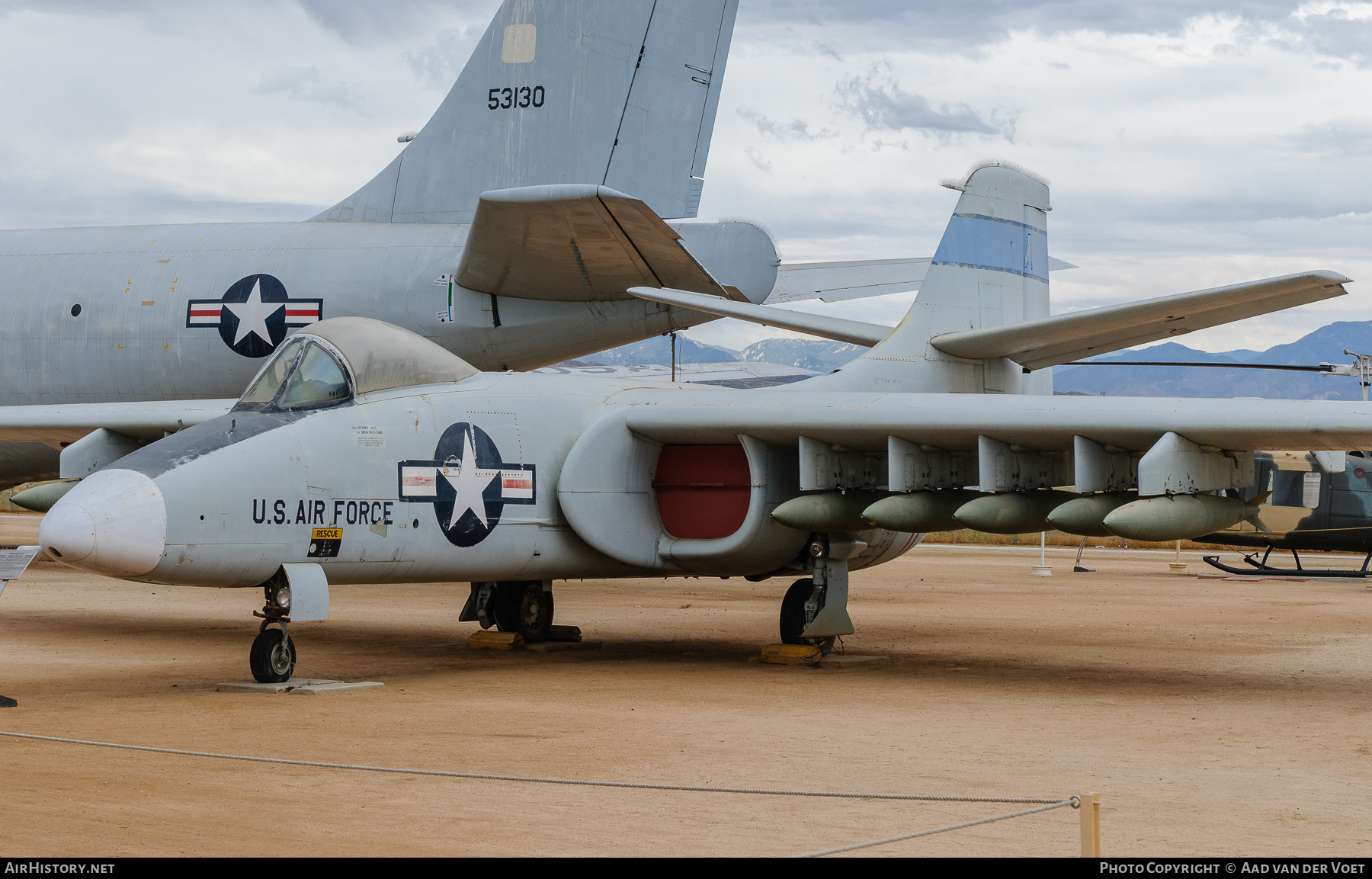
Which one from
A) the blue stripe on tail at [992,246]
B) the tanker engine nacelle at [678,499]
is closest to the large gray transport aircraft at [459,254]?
the blue stripe on tail at [992,246]

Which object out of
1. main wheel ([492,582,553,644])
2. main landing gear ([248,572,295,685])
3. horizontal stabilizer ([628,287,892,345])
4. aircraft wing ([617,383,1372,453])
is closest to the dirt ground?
main landing gear ([248,572,295,685])

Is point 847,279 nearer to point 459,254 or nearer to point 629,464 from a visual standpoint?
point 459,254

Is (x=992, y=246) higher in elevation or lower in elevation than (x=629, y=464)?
higher

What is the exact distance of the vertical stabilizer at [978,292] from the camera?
44.5 ft

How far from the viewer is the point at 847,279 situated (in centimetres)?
1928

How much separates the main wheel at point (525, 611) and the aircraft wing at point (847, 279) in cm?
695

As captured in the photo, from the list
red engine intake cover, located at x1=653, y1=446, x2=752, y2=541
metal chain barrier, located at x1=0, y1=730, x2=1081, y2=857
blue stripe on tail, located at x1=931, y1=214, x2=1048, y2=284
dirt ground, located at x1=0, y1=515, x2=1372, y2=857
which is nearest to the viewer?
metal chain barrier, located at x1=0, y1=730, x2=1081, y2=857

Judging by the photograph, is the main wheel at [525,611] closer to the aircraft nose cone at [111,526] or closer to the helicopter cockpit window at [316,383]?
the helicopter cockpit window at [316,383]

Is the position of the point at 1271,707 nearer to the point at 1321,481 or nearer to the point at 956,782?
the point at 956,782

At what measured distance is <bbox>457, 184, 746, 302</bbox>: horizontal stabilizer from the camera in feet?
43.4

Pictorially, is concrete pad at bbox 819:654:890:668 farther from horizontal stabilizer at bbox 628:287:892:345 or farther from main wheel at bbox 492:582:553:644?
horizontal stabilizer at bbox 628:287:892:345

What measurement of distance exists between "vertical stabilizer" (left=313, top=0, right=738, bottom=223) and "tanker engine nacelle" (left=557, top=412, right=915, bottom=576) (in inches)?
253

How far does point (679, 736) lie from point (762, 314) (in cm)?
638

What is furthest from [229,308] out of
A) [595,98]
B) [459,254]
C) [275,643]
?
[275,643]
